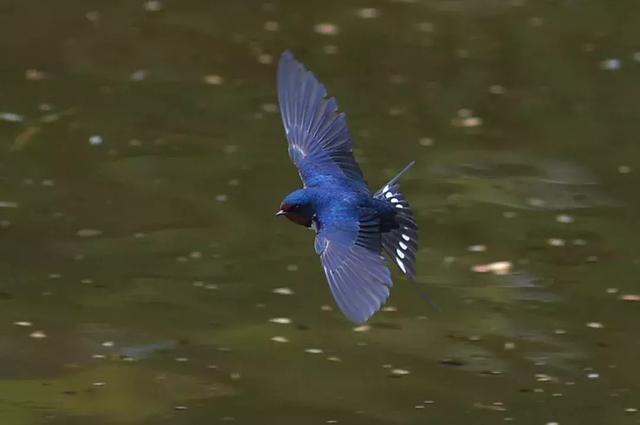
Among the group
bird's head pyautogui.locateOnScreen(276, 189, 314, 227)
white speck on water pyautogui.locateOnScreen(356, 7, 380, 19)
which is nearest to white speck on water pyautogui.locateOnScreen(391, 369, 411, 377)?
bird's head pyautogui.locateOnScreen(276, 189, 314, 227)

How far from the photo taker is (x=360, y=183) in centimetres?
470

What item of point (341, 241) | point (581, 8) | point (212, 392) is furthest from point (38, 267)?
point (581, 8)

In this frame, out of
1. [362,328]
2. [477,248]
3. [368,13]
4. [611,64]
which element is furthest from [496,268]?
[368,13]

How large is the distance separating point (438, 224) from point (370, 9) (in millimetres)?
3300

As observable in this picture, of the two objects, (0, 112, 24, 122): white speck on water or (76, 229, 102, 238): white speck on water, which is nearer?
(76, 229, 102, 238): white speck on water

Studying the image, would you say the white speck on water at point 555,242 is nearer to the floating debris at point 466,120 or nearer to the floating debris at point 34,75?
the floating debris at point 466,120

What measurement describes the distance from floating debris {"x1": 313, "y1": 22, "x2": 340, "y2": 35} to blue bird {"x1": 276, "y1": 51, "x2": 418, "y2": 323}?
13.3 feet

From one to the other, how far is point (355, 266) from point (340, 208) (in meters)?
0.53

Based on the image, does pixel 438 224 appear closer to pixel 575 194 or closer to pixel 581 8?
pixel 575 194

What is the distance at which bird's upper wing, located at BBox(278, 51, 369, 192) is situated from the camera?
476cm

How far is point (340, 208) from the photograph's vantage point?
428 centimetres

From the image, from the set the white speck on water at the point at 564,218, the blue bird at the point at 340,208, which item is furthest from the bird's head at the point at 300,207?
the white speck on water at the point at 564,218

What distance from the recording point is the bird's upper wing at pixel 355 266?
3.56 meters

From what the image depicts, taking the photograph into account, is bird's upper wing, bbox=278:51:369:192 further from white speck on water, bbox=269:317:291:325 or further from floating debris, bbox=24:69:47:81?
floating debris, bbox=24:69:47:81
